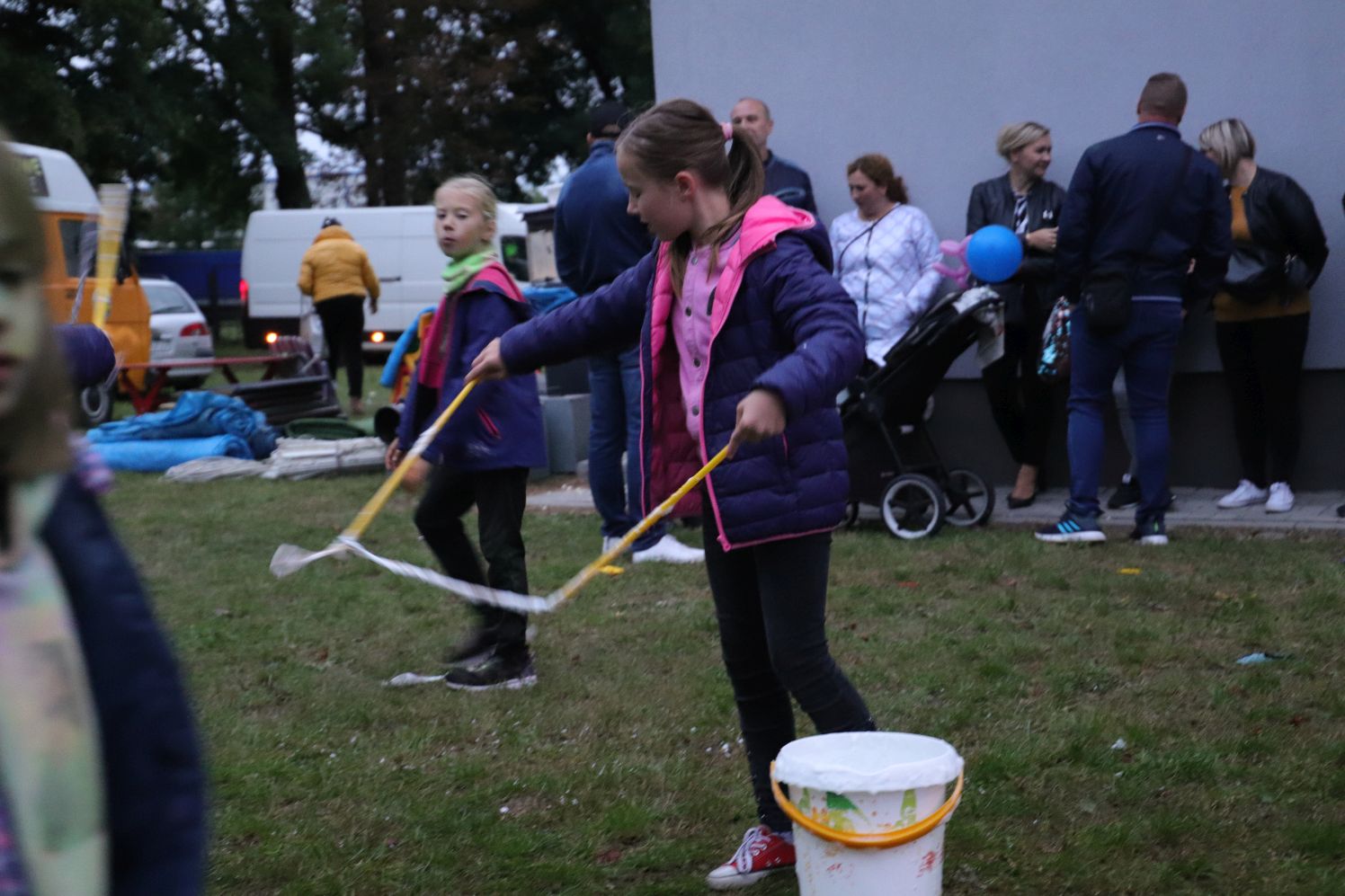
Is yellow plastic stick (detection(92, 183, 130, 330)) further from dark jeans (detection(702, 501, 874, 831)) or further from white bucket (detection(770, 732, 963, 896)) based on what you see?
white bucket (detection(770, 732, 963, 896))

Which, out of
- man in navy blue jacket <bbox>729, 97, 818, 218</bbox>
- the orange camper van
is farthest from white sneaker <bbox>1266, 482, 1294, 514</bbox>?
the orange camper van

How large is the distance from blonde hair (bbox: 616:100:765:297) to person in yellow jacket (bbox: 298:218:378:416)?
1233 cm

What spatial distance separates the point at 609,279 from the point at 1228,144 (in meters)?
3.30

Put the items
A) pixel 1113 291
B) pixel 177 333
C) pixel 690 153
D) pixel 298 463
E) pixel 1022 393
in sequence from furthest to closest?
pixel 177 333 < pixel 298 463 < pixel 1022 393 < pixel 1113 291 < pixel 690 153

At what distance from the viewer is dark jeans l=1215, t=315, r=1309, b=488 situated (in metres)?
7.93

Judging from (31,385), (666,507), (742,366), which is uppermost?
(31,385)

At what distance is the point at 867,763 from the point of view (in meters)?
3.37

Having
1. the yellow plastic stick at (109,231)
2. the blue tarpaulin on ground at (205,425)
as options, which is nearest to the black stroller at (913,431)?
the yellow plastic stick at (109,231)

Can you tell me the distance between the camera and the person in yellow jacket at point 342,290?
15.3 meters

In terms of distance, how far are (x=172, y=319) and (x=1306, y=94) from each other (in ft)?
54.2

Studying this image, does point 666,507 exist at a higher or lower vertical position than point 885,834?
higher

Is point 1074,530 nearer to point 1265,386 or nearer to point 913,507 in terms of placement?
point 913,507

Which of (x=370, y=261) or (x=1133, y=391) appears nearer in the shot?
(x=1133, y=391)

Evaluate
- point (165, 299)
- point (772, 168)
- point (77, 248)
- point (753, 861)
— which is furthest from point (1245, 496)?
point (165, 299)
